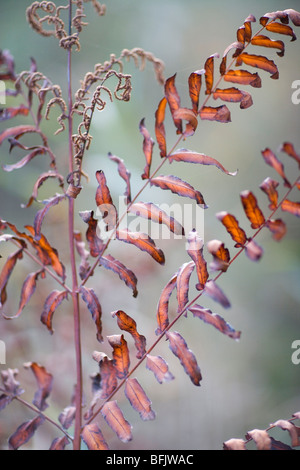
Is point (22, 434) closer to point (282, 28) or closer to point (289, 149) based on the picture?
point (289, 149)

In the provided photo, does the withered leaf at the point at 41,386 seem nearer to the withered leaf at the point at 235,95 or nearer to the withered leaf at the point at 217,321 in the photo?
the withered leaf at the point at 217,321

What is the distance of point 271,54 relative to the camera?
1.21 meters

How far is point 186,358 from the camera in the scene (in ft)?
1.32

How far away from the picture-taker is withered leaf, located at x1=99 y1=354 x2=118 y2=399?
44cm

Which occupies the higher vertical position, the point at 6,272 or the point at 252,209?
the point at 252,209

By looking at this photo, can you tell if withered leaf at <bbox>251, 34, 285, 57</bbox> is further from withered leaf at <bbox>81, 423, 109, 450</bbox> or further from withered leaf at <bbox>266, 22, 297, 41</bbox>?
withered leaf at <bbox>81, 423, 109, 450</bbox>

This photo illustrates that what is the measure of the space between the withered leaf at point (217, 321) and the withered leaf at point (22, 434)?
0.75 feet

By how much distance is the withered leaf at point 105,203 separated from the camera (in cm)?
45

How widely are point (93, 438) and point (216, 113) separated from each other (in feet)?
1.19
